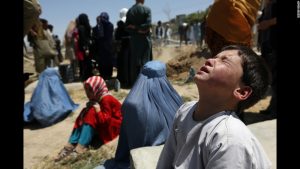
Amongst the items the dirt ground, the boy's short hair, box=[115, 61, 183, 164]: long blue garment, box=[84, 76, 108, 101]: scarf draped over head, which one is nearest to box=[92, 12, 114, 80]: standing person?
the dirt ground

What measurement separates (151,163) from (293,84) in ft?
3.67

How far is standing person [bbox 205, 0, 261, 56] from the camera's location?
272 centimetres

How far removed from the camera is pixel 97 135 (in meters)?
4.57

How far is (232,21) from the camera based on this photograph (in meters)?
2.73

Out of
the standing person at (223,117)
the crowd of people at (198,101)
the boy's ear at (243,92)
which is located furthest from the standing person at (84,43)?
the boy's ear at (243,92)

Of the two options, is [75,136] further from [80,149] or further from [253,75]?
[253,75]

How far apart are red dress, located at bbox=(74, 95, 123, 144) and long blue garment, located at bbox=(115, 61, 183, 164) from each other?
38.6 inches

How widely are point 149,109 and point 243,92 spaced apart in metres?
1.57

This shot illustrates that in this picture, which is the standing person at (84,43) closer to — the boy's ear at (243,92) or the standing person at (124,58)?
the standing person at (124,58)

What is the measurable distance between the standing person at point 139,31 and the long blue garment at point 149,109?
3.41 metres

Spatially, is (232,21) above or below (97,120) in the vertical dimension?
above

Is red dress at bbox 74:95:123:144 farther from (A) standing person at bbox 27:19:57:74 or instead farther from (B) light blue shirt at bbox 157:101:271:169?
(A) standing person at bbox 27:19:57:74

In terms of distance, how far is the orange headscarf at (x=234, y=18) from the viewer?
2.72 meters

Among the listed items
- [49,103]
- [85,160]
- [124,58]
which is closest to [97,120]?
[85,160]
